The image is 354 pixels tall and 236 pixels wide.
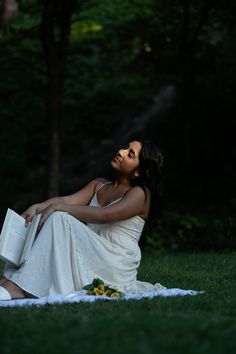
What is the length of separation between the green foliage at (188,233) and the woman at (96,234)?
5195 mm

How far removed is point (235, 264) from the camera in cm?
905

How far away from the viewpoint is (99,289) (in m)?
6.13

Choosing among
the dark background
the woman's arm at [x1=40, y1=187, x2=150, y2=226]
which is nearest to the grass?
the woman's arm at [x1=40, y1=187, x2=150, y2=226]

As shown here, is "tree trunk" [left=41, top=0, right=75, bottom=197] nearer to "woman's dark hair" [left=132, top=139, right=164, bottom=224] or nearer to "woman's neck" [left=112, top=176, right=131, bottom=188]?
"woman's neck" [left=112, top=176, right=131, bottom=188]

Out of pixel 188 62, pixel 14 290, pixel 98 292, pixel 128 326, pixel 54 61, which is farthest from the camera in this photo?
pixel 188 62

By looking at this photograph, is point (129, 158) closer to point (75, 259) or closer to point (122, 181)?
point (122, 181)

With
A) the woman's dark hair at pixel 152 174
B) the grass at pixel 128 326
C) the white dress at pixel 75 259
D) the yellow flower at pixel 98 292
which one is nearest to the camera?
the grass at pixel 128 326

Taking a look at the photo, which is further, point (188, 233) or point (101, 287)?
point (188, 233)

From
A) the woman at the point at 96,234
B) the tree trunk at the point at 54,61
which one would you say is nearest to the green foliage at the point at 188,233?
the tree trunk at the point at 54,61

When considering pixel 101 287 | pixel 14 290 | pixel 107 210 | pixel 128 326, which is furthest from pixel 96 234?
pixel 128 326

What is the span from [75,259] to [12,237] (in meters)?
0.55

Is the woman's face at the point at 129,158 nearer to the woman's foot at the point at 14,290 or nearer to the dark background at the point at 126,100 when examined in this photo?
the woman's foot at the point at 14,290

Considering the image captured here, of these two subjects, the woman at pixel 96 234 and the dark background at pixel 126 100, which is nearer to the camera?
the woman at pixel 96 234

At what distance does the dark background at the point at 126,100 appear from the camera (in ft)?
40.1
